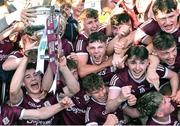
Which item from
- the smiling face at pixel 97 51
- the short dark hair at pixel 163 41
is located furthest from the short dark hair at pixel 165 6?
the smiling face at pixel 97 51

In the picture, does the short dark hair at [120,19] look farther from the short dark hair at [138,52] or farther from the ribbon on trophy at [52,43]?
the ribbon on trophy at [52,43]

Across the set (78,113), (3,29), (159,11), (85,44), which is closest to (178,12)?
(159,11)

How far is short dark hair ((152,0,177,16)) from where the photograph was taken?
458cm

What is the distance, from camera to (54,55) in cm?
441

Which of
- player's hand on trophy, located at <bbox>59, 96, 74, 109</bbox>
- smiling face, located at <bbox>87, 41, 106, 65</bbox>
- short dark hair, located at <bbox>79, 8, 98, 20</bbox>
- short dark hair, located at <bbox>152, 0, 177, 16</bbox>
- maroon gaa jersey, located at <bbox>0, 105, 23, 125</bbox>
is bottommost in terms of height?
maroon gaa jersey, located at <bbox>0, 105, 23, 125</bbox>

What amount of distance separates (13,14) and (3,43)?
41 centimetres

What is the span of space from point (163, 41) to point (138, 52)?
23 cm

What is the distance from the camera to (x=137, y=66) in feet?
14.8

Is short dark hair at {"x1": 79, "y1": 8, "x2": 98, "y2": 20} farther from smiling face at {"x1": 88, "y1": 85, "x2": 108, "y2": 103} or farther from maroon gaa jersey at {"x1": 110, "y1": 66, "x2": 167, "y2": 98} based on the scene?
smiling face at {"x1": 88, "y1": 85, "x2": 108, "y2": 103}

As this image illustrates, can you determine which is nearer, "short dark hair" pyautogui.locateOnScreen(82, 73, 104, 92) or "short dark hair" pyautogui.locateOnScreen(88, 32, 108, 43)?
"short dark hair" pyautogui.locateOnScreen(82, 73, 104, 92)

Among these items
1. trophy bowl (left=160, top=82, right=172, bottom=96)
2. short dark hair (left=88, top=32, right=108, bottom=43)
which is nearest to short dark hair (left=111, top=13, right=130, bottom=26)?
short dark hair (left=88, top=32, right=108, bottom=43)

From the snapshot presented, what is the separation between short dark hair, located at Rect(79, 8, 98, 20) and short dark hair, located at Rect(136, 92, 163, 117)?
1.15m

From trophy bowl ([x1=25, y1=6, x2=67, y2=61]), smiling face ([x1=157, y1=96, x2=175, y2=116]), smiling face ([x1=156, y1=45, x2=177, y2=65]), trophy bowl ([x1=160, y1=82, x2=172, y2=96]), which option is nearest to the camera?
smiling face ([x1=157, y1=96, x2=175, y2=116])

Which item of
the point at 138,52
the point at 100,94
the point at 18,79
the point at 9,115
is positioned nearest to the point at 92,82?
the point at 100,94
